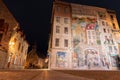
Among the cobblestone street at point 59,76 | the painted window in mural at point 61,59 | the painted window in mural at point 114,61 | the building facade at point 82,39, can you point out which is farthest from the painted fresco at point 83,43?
the cobblestone street at point 59,76

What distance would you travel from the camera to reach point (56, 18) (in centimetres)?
2611

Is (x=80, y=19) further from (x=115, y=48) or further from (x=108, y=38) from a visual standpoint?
(x=115, y=48)

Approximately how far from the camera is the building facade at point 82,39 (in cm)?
2228

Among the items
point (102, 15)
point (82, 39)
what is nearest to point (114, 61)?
point (82, 39)

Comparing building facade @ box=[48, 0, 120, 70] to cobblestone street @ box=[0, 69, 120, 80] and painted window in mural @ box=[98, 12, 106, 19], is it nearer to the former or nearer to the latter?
painted window in mural @ box=[98, 12, 106, 19]

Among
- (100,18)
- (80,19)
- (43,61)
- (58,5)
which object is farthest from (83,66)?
(43,61)

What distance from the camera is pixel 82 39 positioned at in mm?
24641

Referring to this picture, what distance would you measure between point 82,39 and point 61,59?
6.80 metres

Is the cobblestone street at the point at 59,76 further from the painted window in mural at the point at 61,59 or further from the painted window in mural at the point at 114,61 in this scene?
the painted window in mural at the point at 114,61

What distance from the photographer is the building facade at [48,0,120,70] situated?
73.1 ft

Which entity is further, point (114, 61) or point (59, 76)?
point (114, 61)

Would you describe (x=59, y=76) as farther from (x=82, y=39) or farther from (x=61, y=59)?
(x=82, y=39)

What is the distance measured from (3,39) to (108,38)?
2261 cm

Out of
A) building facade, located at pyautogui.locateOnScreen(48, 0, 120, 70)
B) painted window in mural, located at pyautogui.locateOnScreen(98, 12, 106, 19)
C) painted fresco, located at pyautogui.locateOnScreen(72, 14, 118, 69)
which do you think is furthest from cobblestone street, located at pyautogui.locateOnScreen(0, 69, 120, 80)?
painted window in mural, located at pyautogui.locateOnScreen(98, 12, 106, 19)
